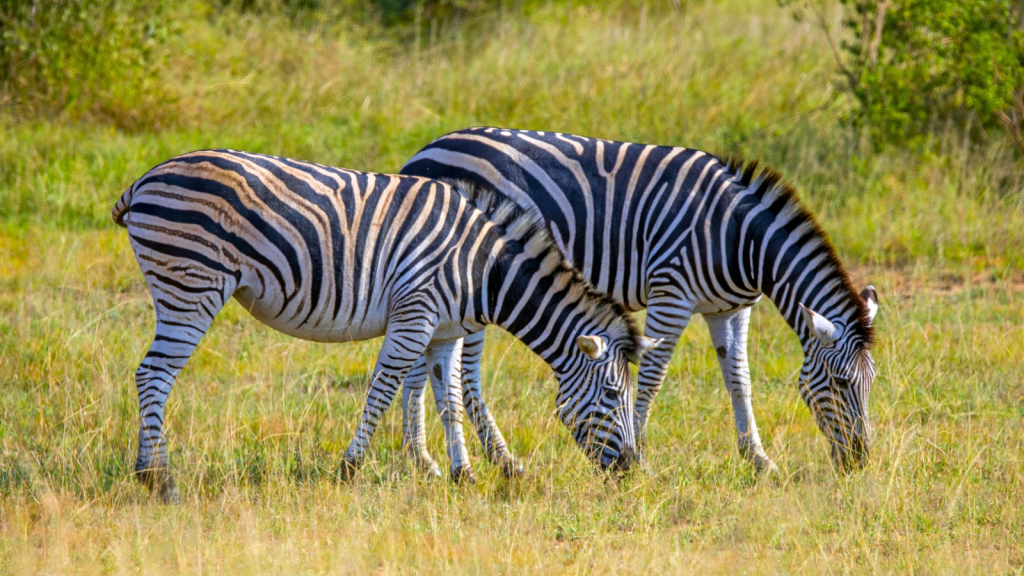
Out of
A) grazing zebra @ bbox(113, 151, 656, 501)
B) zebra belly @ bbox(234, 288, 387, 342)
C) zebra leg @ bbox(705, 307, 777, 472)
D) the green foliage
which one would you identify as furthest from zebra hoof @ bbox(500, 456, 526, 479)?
the green foliage

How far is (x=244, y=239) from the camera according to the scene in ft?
17.0

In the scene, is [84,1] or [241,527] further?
[84,1]

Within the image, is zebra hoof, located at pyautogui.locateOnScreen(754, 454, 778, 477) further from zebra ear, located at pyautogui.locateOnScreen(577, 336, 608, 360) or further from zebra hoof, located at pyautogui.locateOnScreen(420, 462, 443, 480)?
zebra hoof, located at pyautogui.locateOnScreen(420, 462, 443, 480)

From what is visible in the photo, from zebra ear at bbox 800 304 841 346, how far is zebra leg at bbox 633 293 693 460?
760 millimetres

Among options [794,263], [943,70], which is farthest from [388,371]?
[943,70]

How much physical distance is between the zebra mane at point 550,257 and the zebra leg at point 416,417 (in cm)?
103

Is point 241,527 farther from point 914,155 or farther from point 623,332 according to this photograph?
point 914,155

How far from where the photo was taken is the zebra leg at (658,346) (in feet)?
19.6

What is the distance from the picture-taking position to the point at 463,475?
573 centimetres

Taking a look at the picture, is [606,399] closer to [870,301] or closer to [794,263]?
[794,263]

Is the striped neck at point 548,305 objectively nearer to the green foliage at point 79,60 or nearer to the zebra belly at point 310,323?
the zebra belly at point 310,323

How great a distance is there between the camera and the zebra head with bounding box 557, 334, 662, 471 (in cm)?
532

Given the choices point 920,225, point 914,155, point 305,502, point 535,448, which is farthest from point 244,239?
point 914,155

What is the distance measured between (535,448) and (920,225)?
6136 mm
